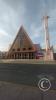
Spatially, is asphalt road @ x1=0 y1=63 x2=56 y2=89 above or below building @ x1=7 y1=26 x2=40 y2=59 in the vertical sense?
below

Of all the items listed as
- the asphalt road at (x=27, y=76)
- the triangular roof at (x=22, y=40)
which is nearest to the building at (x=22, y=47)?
the triangular roof at (x=22, y=40)

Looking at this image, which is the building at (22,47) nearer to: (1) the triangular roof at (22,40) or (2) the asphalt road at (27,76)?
(1) the triangular roof at (22,40)

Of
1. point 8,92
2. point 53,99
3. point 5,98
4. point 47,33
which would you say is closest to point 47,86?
point 53,99

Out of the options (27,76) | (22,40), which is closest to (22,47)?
(22,40)

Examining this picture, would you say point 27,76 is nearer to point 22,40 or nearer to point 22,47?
point 22,47

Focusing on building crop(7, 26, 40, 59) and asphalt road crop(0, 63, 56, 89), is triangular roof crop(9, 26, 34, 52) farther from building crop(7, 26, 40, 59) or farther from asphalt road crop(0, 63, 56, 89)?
asphalt road crop(0, 63, 56, 89)

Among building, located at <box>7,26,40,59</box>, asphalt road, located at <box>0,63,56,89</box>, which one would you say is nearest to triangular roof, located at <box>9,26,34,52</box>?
building, located at <box>7,26,40,59</box>

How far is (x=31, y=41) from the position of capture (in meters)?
56.5

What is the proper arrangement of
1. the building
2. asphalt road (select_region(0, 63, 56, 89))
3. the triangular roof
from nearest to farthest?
asphalt road (select_region(0, 63, 56, 89)), the building, the triangular roof

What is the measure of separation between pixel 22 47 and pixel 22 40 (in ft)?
8.07

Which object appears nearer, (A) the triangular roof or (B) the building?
(B) the building

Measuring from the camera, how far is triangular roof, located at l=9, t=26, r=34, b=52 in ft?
185

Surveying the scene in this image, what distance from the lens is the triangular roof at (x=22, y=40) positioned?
5625cm

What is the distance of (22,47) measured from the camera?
2235 inches
